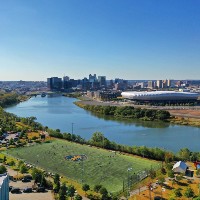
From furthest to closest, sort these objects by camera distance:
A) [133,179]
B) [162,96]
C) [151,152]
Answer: [162,96], [151,152], [133,179]

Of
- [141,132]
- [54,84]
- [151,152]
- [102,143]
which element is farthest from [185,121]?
[54,84]

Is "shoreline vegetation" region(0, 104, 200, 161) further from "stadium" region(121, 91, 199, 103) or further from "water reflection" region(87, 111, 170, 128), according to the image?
"stadium" region(121, 91, 199, 103)

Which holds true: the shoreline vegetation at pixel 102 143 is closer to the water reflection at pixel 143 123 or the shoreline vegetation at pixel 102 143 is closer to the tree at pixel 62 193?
the tree at pixel 62 193

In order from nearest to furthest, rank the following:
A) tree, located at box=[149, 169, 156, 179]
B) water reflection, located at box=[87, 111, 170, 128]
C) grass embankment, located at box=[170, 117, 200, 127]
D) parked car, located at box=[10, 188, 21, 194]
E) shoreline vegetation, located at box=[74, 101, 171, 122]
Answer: parked car, located at box=[10, 188, 21, 194]
tree, located at box=[149, 169, 156, 179]
grass embankment, located at box=[170, 117, 200, 127]
water reflection, located at box=[87, 111, 170, 128]
shoreline vegetation, located at box=[74, 101, 171, 122]

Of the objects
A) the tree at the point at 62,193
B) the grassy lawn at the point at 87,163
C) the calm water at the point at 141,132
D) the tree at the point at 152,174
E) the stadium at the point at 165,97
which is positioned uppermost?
the stadium at the point at 165,97

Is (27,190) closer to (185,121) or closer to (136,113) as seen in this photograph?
(185,121)

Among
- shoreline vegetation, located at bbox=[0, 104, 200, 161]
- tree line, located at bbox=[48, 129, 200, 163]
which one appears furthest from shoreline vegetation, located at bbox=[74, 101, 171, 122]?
tree line, located at bbox=[48, 129, 200, 163]

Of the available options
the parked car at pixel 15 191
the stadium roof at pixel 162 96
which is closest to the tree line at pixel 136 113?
the stadium roof at pixel 162 96

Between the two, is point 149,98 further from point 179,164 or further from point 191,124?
point 179,164
